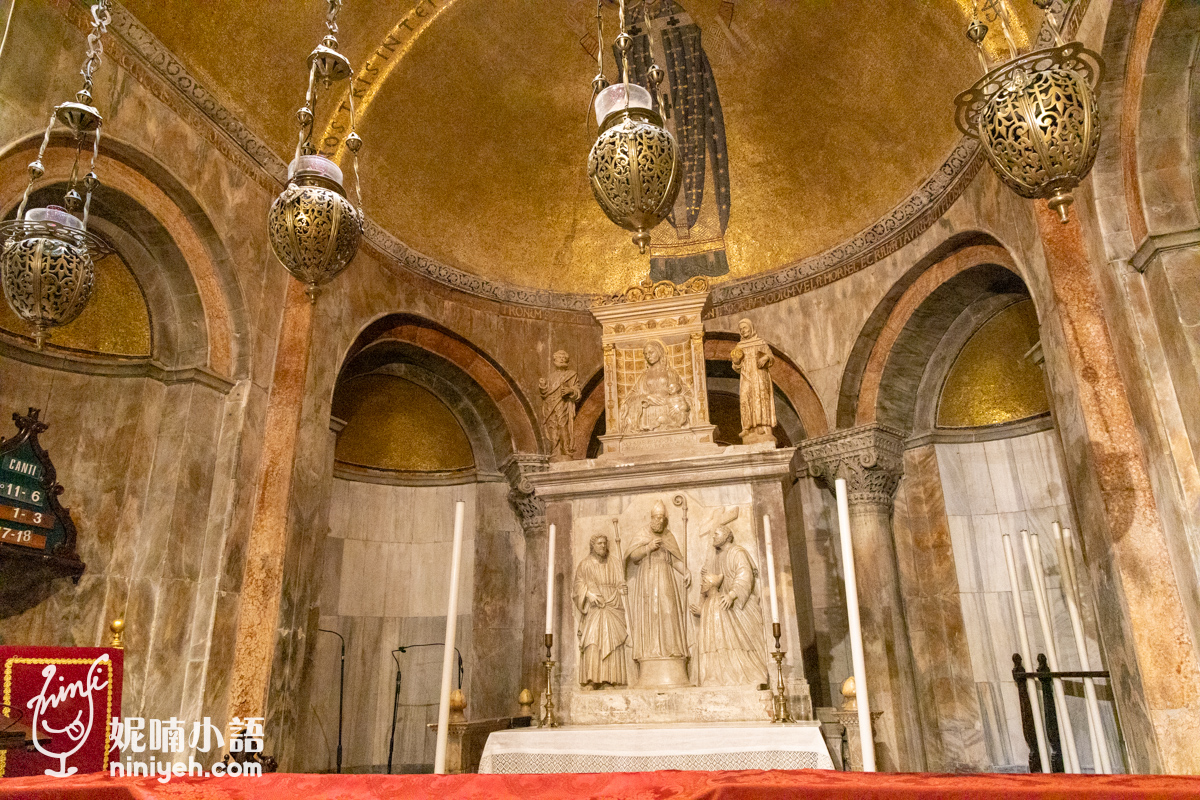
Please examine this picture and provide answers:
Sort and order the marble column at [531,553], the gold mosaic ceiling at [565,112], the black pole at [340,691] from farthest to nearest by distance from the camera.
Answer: the marble column at [531,553] → the black pole at [340,691] → the gold mosaic ceiling at [565,112]

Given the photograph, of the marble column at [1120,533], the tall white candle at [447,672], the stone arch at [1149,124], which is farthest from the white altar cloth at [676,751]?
the stone arch at [1149,124]

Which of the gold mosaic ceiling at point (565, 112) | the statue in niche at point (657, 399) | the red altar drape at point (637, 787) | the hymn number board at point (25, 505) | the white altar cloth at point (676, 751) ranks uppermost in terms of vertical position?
the gold mosaic ceiling at point (565, 112)

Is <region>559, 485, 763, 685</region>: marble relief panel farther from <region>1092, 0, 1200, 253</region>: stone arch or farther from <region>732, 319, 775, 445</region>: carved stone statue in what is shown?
<region>1092, 0, 1200, 253</region>: stone arch

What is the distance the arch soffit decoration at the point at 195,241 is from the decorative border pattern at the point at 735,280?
70cm

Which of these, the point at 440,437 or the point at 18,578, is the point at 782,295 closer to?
the point at 440,437

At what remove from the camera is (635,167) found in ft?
10.5

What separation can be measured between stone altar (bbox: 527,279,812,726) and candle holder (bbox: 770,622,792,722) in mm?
147

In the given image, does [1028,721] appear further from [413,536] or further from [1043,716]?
[413,536]

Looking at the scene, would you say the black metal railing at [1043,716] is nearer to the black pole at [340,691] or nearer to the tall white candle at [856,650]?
the tall white candle at [856,650]

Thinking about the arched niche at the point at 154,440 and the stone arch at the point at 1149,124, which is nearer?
the stone arch at the point at 1149,124

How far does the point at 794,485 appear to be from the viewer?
33.7 ft

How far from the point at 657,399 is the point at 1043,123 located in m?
4.31

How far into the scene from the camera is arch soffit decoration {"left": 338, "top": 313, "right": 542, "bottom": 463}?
962cm

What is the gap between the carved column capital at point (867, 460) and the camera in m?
9.04
